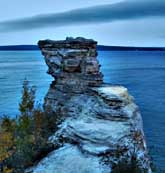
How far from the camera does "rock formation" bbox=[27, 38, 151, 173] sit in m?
35.0

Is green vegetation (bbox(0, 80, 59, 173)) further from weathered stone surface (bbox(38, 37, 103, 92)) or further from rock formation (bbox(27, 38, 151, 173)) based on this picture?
weathered stone surface (bbox(38, 37, 103, 92))

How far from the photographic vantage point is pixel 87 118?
38062 millimetres

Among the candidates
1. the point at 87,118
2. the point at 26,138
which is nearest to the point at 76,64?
the point at 87,118

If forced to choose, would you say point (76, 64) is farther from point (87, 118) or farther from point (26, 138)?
point (26, 138)

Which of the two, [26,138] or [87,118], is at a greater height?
[87,118]

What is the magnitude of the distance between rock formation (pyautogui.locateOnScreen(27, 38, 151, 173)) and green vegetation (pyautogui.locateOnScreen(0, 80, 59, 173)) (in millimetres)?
909

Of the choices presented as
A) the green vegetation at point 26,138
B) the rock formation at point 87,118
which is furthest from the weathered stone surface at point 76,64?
the green vegetation at point 26,138

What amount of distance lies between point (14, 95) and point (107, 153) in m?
60.9

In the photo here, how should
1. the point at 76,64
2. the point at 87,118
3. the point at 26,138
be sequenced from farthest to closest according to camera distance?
1. the point at 76,64
2. the point at 26,138
3. the point at 87,118

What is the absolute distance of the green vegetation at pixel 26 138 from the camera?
36.0m

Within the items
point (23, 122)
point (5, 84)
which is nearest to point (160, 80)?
point (5, 84)

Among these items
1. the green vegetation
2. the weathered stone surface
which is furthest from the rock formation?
the green vegetation

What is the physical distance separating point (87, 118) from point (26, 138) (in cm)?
498

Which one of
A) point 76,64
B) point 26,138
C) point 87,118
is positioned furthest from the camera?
point 76,64
